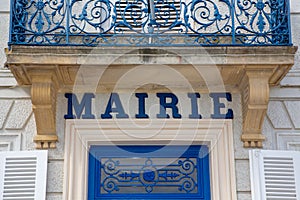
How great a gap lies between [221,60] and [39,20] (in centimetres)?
187

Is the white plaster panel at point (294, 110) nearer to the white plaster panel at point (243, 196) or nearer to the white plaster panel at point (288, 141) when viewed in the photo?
the white plaster panel at point (288, 141)

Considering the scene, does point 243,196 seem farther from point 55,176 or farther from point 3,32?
point 3,32

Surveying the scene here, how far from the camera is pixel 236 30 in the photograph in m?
6.53

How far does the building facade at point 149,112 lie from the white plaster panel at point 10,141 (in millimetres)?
10

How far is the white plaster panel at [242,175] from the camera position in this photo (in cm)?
619

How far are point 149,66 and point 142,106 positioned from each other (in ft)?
1.95

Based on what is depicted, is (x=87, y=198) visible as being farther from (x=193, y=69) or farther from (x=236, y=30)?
(x=236, y=30)

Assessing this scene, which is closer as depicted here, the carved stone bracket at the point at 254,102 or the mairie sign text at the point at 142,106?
the carved stone bracket at the point at 254,102

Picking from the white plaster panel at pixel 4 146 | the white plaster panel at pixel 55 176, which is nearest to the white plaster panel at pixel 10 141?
the white plaster panel at pixel 4 146

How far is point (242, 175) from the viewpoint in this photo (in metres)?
6.23

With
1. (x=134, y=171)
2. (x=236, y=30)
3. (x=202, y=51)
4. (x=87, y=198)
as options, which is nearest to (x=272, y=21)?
Result: (x=236, y=30)

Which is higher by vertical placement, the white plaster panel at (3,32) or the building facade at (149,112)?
the white plaster panel at (3,32)

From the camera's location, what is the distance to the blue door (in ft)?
20.7

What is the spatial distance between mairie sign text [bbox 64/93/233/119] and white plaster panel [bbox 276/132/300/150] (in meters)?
0.56
